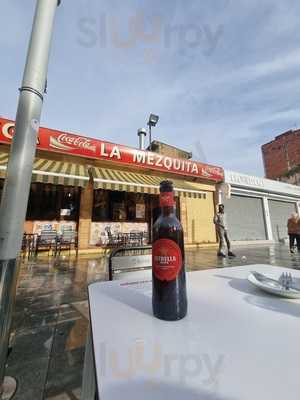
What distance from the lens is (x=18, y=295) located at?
9.91 feet

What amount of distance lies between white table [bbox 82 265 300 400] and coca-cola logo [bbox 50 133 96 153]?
22.1 feet

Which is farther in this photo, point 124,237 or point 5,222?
point 124,237

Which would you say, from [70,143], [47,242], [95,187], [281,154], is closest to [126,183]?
[95,187]

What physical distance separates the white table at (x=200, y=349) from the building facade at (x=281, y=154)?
1161 inches

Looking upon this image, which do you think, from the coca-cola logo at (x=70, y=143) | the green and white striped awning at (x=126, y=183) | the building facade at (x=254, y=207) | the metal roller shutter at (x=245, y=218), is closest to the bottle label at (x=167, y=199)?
the green and white striped awning at (x=126, y=183)

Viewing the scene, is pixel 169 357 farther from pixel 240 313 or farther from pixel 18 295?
pixel 18 295

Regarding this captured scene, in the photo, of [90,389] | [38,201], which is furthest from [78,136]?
[90,389]

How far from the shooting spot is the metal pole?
1.26m

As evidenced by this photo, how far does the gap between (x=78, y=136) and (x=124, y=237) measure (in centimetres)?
408

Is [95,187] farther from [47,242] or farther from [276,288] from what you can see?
[276,288]

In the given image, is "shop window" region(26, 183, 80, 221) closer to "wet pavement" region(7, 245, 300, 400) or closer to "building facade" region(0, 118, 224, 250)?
"building facade" region(0, 118, 224, 250)

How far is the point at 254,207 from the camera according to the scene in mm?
11797

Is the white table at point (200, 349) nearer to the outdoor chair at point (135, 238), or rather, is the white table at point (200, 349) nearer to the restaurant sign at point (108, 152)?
the restaurant sign at point (108, 152)

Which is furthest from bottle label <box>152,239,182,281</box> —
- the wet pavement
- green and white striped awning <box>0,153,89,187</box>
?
green and white striped awning <box>0,153,89,187</box>
